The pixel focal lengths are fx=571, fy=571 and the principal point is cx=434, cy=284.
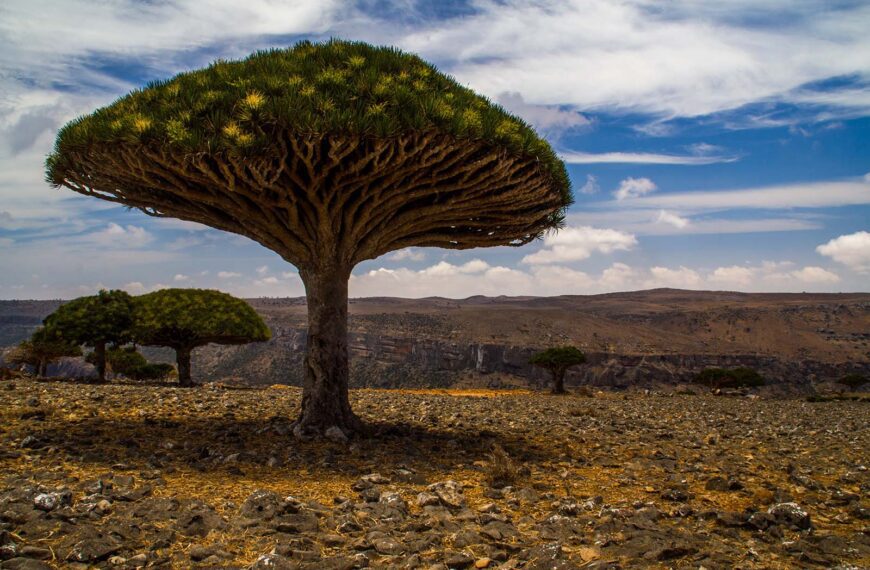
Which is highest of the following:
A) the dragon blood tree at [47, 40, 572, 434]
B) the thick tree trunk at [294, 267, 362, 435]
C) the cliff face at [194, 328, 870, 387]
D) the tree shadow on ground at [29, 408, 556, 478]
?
the dragon blood tree at [47, 40, 572, 434]

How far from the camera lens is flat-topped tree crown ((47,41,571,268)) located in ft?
26.8

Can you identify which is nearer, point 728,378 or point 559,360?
point 559,360

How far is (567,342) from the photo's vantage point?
83.6 m

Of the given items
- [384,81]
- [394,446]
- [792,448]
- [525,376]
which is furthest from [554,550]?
[525,376]

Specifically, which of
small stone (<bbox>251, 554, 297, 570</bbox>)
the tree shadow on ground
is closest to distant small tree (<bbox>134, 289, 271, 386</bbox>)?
the tree shadow on ground

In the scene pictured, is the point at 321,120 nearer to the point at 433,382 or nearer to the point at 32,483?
the point at 32,483

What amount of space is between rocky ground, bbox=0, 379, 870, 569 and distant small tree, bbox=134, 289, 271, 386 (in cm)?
1370

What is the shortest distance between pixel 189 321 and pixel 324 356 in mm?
17983

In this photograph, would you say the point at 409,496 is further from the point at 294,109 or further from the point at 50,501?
the point at 294,109

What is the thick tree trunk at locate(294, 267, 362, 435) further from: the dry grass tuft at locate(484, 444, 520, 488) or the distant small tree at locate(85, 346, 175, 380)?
the distant small tree at locate(85, 346, 175, 380)

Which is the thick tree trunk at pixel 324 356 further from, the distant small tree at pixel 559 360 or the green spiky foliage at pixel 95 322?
the distant small tree at pixel 559 360

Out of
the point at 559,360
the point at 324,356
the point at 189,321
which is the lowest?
the point at 559,360

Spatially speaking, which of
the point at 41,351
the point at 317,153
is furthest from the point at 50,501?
the point at 41,351

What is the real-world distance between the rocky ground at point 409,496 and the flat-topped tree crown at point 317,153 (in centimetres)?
397
